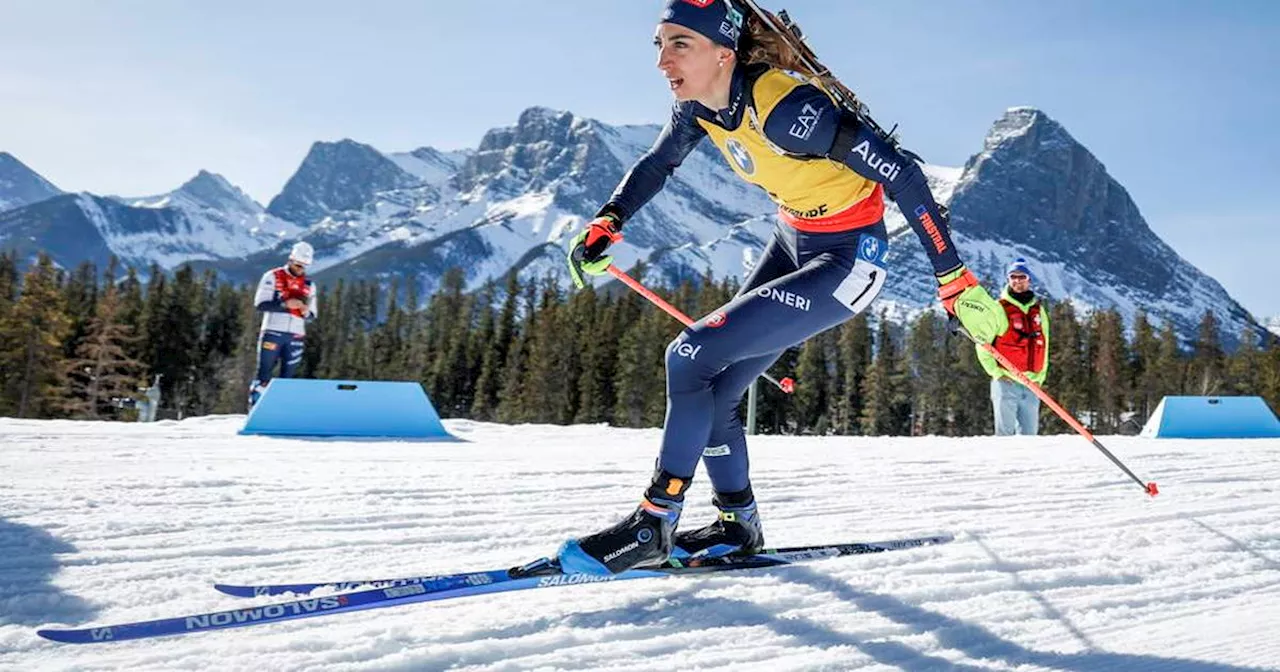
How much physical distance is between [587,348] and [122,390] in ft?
112

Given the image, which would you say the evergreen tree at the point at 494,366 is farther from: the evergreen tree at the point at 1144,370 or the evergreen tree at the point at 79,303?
the evergreen tree at the point at 1144,370

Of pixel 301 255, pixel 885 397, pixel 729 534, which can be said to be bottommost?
pixel 729 534

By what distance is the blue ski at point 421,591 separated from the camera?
6.93 feet

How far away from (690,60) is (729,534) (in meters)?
1.91

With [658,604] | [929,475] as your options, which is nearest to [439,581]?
[658,604]

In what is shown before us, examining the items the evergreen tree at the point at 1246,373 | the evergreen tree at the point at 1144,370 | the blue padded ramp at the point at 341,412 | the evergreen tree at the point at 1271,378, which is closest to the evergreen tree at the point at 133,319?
the blue padded ramp at the point at 341,412

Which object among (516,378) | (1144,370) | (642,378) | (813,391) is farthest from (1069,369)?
(516,378)

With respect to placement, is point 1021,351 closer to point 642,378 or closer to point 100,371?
point 642,378

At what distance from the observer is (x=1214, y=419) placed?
33.3ft

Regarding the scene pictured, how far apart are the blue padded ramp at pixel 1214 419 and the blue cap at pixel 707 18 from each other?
9.48 meters

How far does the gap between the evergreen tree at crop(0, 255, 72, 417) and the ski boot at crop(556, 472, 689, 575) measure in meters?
47.2

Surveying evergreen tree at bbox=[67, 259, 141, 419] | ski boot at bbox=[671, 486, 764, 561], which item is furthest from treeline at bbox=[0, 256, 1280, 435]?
ski boot at bbox=[671, 486, 764, 561]

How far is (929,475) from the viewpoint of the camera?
565 centimetres

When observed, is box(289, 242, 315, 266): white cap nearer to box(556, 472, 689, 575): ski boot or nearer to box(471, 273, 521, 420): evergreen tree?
box(556, 472, 689, 575): ski boot
